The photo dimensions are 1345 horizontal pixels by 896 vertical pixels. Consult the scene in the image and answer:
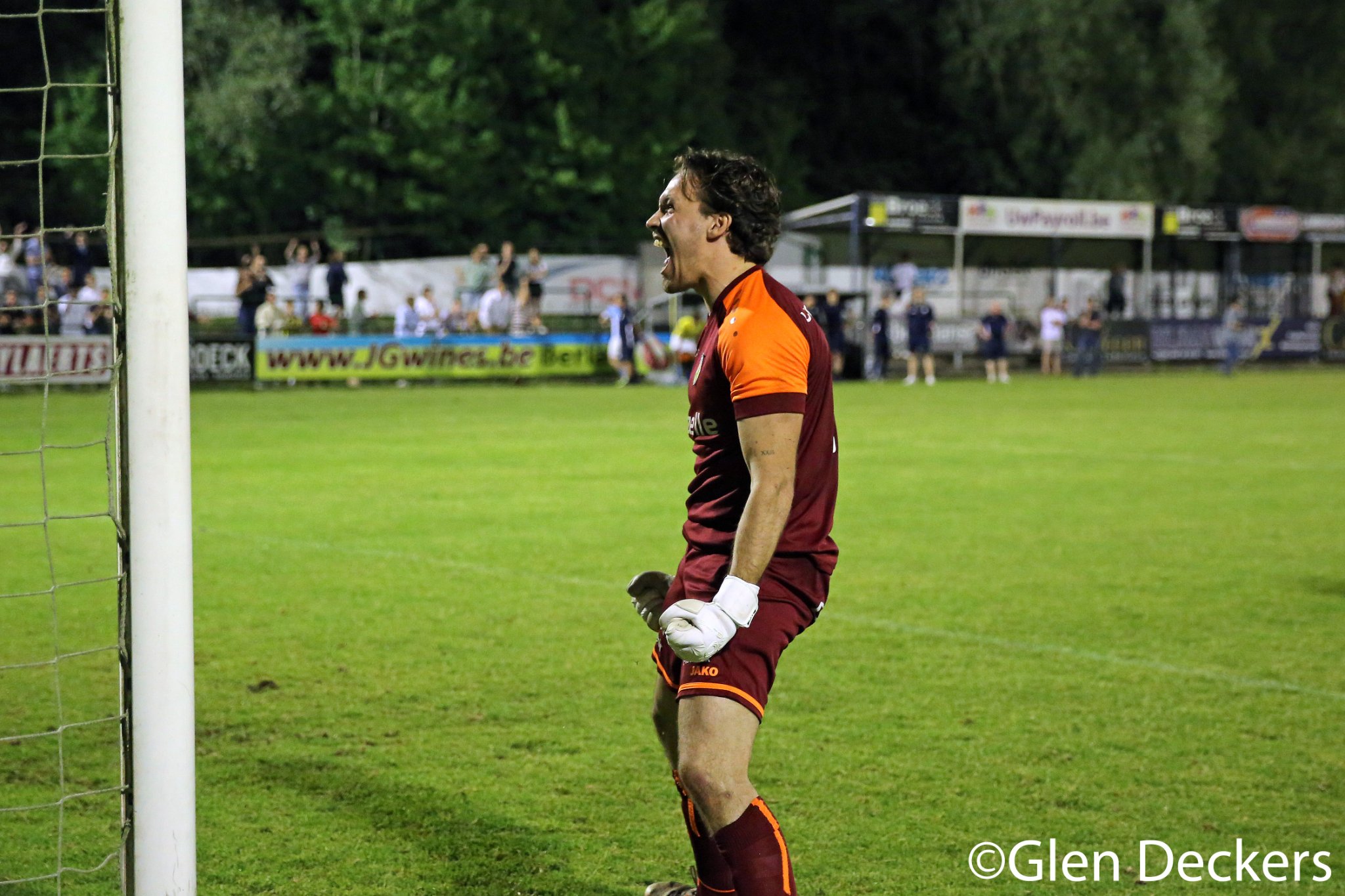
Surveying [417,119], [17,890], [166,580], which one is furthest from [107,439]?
[417,119]

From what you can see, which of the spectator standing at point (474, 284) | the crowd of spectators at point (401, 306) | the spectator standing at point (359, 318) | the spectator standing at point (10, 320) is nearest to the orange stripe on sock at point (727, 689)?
the spectator standing at point (10, 320)

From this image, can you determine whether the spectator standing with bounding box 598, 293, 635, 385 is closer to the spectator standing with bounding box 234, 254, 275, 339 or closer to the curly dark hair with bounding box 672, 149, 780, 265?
the spectator standing with bounding box 234, 254, 275, 339

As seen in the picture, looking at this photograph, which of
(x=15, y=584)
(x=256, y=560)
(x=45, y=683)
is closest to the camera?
(x=45, y=683)

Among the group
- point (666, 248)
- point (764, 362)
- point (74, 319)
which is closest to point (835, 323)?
point (74, 319)

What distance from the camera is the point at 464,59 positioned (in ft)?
150

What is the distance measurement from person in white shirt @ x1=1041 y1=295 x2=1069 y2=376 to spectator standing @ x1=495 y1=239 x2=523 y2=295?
12276 mm

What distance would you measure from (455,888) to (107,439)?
5.35 ft

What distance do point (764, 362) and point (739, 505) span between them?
42 centimetres

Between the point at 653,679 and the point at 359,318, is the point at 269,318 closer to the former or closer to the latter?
the point at 359,318

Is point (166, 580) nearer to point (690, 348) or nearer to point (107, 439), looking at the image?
point (107, 439)

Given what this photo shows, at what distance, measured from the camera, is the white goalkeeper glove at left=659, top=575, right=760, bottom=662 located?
11.1ft

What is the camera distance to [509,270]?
108 ft

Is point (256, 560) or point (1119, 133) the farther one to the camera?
point (1119, 133)

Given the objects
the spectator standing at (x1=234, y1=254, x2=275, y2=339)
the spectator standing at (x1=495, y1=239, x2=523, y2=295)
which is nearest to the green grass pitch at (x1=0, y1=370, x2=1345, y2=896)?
the spectator standing at (x1=234, y1=254, x2=275, y2=339)
